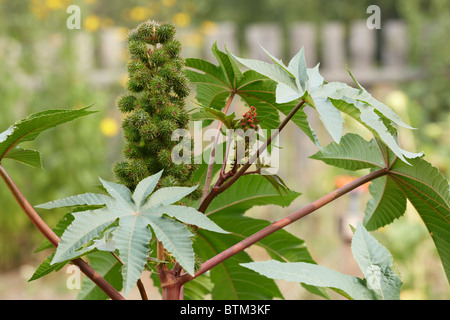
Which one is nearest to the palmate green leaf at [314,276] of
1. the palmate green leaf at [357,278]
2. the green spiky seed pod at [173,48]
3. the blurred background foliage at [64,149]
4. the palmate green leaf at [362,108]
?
the palmate green leaf at [357,278]

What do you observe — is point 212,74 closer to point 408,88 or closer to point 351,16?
point 408,88

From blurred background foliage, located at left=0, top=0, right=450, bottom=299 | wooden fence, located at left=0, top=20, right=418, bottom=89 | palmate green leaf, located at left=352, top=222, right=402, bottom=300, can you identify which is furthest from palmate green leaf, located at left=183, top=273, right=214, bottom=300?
wooden fence, located at left=0, top=20, right=418, bottom=89

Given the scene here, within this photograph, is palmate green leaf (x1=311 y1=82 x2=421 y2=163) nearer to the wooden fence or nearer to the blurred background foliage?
the blurred background foliage

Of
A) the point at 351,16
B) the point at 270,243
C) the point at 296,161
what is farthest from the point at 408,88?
the point at 270,243

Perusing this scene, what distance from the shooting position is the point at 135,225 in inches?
15.4

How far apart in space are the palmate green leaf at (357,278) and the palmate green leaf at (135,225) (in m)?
0.05

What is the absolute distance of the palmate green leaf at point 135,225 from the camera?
0.37 m

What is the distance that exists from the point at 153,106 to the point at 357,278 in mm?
228

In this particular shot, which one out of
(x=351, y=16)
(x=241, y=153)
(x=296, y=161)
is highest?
(x=351, y=16)

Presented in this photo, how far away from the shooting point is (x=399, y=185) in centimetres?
57

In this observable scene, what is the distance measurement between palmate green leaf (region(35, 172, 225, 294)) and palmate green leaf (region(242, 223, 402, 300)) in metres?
0.05

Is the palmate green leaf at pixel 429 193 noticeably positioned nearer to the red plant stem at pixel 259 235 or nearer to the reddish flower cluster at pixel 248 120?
the red plant stem at pixel 259 235

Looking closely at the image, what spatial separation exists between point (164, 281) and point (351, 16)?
7.31 metres
